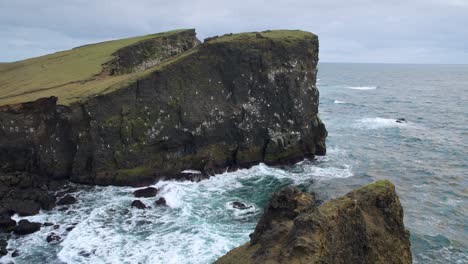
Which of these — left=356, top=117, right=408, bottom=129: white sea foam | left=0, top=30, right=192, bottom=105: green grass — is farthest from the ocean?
left=0, top=30, right=192, bottom=105: green grass

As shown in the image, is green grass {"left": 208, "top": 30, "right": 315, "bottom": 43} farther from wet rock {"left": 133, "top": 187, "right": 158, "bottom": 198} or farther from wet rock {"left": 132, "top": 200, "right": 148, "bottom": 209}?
wet rock {"left": 132, "top": 200, "right": 148, "bottom": 209}

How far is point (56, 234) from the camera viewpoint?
1096 inches

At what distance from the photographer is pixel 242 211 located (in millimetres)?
32062

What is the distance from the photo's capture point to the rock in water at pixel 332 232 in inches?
541

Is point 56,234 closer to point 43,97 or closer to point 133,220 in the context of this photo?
point 133,220

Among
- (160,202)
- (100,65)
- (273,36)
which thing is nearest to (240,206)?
(160,202)

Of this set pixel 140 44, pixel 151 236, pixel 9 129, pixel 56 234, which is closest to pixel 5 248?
pixel 56 234

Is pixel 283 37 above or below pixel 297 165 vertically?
above

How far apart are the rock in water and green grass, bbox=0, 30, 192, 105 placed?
2733cm

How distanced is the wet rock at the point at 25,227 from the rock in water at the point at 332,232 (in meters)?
18.9

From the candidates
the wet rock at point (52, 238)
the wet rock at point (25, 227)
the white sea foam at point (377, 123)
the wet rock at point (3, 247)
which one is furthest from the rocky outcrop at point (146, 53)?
the white sea foam at point (377, 123)

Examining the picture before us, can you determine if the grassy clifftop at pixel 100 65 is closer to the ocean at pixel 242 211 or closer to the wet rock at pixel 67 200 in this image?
the wet rock at pixel 67 200

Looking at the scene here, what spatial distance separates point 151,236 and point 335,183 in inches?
748

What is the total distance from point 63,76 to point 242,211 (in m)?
28.7
